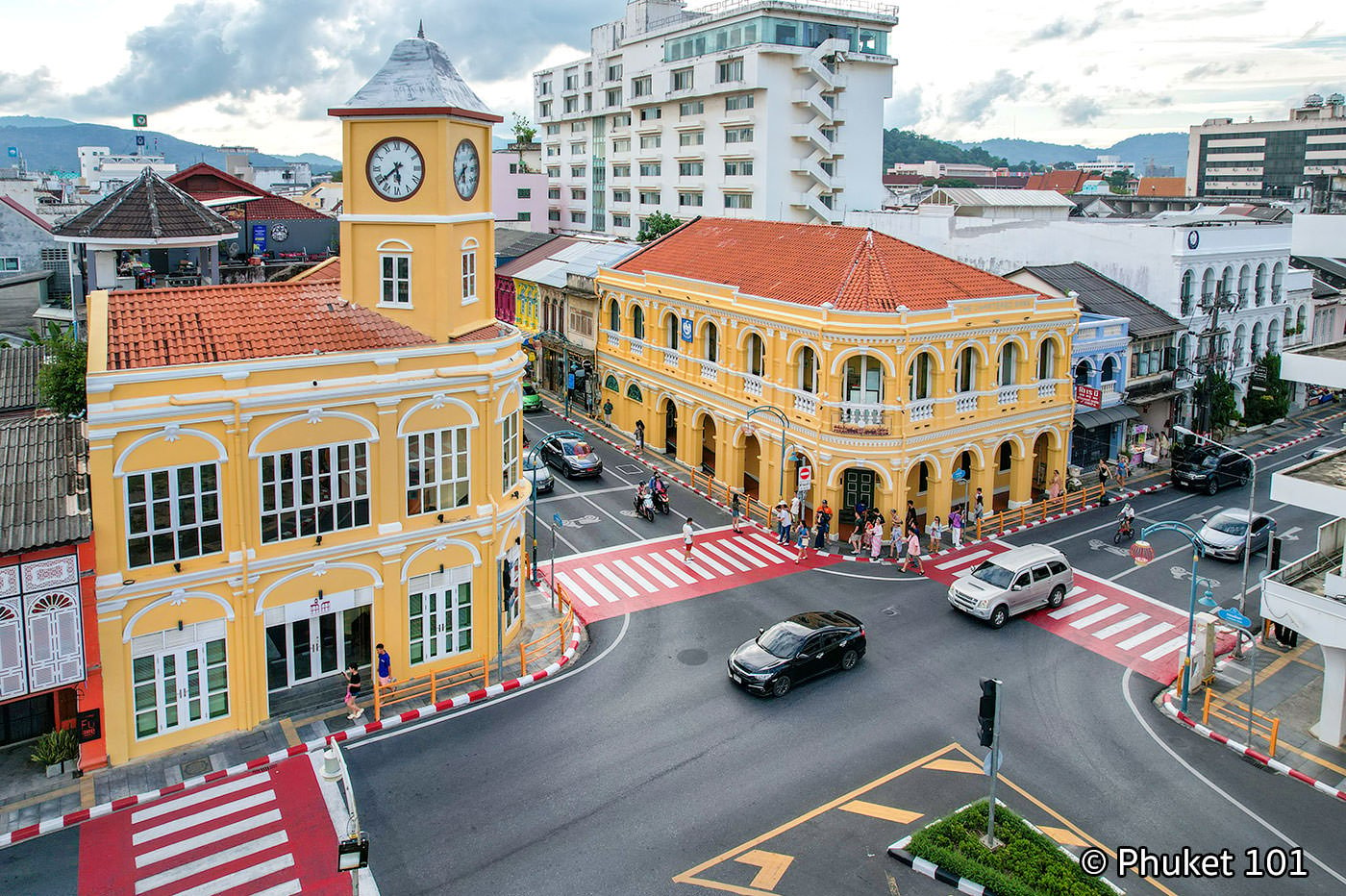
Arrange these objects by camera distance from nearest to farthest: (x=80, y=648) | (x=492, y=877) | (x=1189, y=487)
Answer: (x=492, y=877) < (x=80, y=648) < (x=1189, y=487)

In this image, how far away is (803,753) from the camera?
25.6m

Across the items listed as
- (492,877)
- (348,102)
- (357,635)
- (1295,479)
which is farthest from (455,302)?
(1295,479)

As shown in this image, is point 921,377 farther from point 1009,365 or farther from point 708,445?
point 708,445

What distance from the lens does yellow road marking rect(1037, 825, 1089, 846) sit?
2222cm

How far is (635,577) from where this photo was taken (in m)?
37.9

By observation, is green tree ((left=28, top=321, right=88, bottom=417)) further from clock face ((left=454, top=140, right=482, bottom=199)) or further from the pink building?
the pink building

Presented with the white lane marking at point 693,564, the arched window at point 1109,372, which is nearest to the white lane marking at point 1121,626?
the white lane marking at point 693,564

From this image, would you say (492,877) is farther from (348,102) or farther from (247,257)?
(247,257)

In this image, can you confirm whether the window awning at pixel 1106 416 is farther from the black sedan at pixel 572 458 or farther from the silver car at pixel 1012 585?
the black sedan at pixel 572 458

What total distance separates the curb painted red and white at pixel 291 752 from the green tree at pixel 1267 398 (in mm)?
49353

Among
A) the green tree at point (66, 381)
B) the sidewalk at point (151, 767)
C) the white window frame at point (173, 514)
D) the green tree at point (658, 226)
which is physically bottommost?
the sidewalk at point (151, 767)

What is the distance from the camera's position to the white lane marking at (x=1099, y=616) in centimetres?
3425

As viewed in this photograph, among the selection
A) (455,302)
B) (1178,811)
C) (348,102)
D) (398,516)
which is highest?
(348,102)

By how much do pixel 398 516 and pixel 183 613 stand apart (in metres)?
5.94
